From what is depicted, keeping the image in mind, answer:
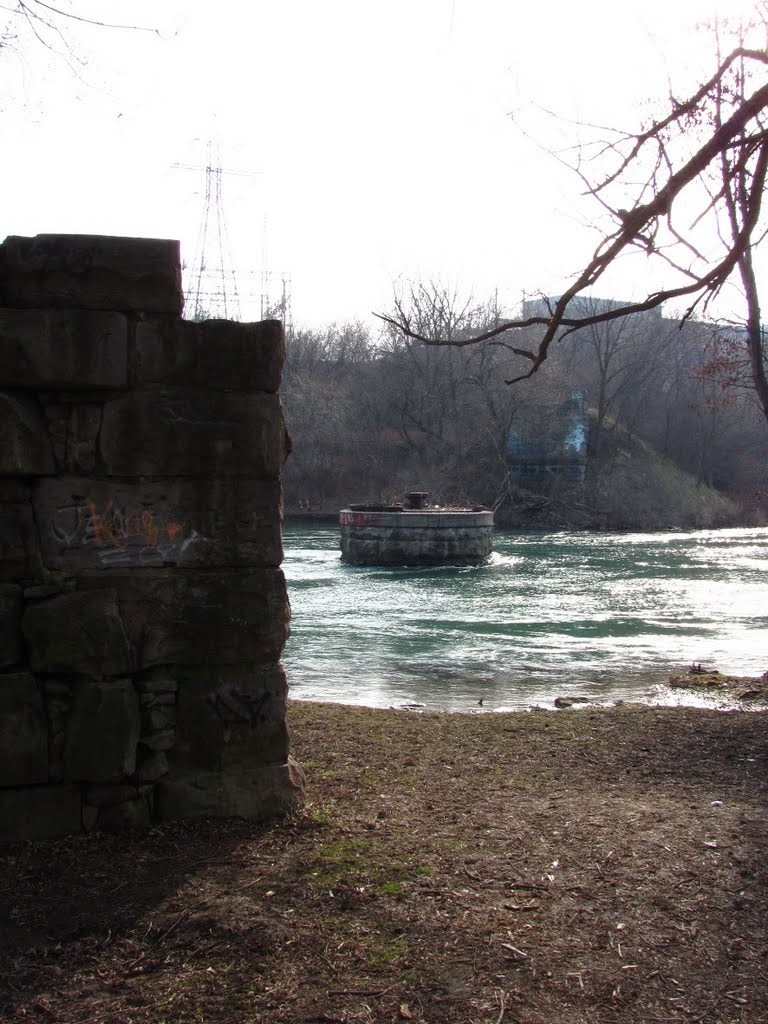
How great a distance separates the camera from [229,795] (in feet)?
14.9

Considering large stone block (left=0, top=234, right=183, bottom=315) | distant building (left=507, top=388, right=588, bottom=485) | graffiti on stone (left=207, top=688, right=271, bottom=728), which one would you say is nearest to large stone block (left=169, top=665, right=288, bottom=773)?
graffiti on stone (left=207, top=688, right=271, bottom=728)

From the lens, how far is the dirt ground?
3.17 meters

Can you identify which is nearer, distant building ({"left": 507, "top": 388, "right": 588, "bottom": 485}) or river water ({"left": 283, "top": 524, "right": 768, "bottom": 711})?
river water ({"left": 283, "top": 524, "right": 768, "bottom": 711})

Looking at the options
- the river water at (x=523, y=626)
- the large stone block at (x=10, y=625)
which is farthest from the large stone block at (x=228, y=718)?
the river water at (x=523, y=626)

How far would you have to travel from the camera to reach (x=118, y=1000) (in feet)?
10.4

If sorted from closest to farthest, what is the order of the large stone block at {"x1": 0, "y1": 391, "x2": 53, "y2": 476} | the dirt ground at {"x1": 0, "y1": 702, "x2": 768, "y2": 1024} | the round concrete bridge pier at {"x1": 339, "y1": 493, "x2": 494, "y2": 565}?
1. the dirt ground at {"x1": 0, "y1": 702, "x2": 768, "y2": 1024}
2. the large stone block at {"x1": 0, "y1": 391, "x2": 53, "y2": 476}
3. the round concrete bridge pier at {"x1": 339, "y1": 493, "x2": 494, "y2": 565}

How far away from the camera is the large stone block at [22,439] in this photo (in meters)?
4.22

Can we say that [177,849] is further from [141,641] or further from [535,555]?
[535,555]

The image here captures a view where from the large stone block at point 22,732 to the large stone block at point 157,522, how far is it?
21.1 inches

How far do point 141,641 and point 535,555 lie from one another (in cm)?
2838

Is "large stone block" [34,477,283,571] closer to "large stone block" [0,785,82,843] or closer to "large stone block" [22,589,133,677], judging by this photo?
"large stone block" [22,589,133,677]

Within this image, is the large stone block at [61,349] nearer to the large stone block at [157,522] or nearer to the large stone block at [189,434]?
the large stone block at [189,434]

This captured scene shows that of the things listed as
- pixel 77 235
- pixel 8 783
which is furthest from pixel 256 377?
pixel 8 783

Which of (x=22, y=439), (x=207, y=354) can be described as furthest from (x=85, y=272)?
(x=22, y=439)
